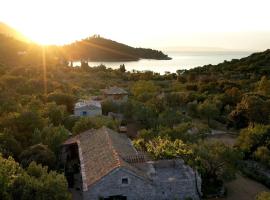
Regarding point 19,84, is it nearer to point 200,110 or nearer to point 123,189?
point 200,110

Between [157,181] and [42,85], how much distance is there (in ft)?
125

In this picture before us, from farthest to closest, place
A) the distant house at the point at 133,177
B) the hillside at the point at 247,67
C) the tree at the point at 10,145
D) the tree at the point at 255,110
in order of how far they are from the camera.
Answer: the hillside at the point at 247,67 → the tree at the point at 255,110 → the tree at the point at 10,145 → the distant house at the point at 133,177

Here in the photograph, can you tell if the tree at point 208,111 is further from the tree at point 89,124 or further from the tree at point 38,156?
the tree at point 38,156

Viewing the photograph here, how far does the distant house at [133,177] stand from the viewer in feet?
74.2

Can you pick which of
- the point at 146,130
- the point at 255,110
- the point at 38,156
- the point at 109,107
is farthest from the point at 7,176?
the point at 255,110

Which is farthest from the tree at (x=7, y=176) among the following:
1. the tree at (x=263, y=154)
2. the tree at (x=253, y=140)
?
the tree at (x=253, y=140)

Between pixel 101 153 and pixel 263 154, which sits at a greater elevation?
pixel 101 153

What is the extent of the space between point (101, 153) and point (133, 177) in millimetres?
3988

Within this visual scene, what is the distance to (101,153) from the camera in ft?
85.6

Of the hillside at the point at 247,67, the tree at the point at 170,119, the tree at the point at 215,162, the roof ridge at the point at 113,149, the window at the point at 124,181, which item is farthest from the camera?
the hillside at the point at 247,67

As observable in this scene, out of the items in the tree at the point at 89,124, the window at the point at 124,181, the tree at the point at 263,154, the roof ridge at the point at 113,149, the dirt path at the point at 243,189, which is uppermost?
the roof ridge at the point at 113,149

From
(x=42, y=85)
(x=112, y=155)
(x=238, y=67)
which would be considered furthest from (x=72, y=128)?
(x=238, y=67)

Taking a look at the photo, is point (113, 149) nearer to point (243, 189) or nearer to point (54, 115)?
point (243, 189)

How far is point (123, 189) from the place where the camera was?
898 inches
